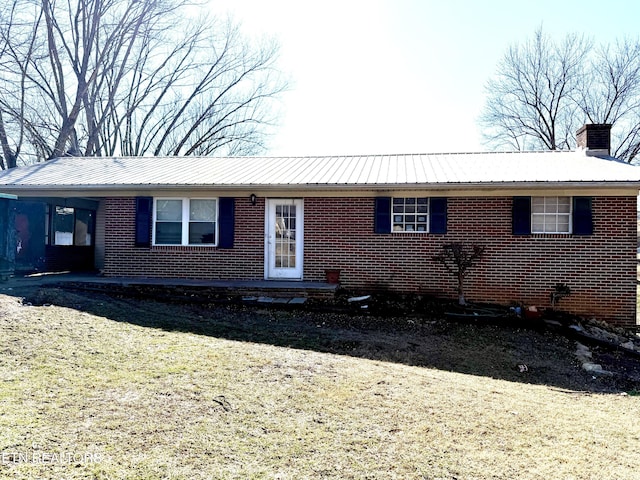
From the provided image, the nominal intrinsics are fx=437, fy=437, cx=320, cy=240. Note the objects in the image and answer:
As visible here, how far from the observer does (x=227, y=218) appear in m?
10.5

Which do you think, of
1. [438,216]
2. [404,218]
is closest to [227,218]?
[404,218]

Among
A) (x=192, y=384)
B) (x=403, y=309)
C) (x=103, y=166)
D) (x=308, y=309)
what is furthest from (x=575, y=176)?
(x=103, y=166)

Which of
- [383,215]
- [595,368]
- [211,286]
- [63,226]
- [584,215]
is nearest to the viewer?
[595,368]

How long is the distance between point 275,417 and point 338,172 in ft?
25.9

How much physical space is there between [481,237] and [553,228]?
4.96 feet

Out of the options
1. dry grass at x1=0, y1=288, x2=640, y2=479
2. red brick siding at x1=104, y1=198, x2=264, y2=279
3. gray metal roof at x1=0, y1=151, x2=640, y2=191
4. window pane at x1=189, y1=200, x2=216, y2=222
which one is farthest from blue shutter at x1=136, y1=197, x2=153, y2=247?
dry grass at x1=0, y1=288, x2=640, y2=479

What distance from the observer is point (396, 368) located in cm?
557

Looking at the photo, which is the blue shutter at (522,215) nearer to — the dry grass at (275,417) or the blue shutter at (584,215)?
the blue shutter at (584,215)

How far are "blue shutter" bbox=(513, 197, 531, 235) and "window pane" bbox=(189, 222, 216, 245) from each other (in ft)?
22.8

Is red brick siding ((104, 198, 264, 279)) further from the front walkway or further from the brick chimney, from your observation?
the brick chimney

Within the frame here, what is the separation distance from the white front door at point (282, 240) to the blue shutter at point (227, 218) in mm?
840

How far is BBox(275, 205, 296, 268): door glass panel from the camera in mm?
10508

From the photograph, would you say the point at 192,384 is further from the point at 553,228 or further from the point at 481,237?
the point at 553,228

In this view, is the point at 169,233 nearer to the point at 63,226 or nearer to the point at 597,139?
the point at 63,226
